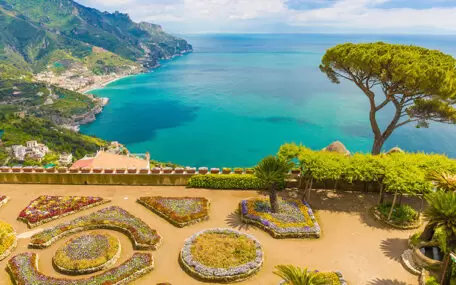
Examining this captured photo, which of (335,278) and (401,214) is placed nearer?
(335,278)

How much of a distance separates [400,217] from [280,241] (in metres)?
9.42

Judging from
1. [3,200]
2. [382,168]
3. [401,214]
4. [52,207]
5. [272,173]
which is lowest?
[3,200]

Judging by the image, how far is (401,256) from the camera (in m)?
20.4

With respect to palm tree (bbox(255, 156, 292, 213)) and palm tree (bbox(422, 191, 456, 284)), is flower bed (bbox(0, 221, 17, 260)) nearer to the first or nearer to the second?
palm tree (bbox(255, 156, 292, 213))

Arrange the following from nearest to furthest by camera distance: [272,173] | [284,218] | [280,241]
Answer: [280,241], [284,218], [272,173]

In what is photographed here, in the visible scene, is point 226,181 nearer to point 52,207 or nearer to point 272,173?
point 272,173

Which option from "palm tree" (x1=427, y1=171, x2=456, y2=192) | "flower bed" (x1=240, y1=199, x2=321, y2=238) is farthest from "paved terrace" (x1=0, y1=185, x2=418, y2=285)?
"palm tree" (x1=427, y1=171, x2=456, y2=192)

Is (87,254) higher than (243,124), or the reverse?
(87,254)

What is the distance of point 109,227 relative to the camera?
2334 centimetres

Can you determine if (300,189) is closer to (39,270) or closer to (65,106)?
(39,270)

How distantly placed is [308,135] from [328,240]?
9357 cm

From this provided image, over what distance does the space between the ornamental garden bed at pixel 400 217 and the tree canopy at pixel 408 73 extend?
11788mm

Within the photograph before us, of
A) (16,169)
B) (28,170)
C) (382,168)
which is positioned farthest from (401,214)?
(16,169)

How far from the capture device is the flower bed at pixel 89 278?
17.9 m
